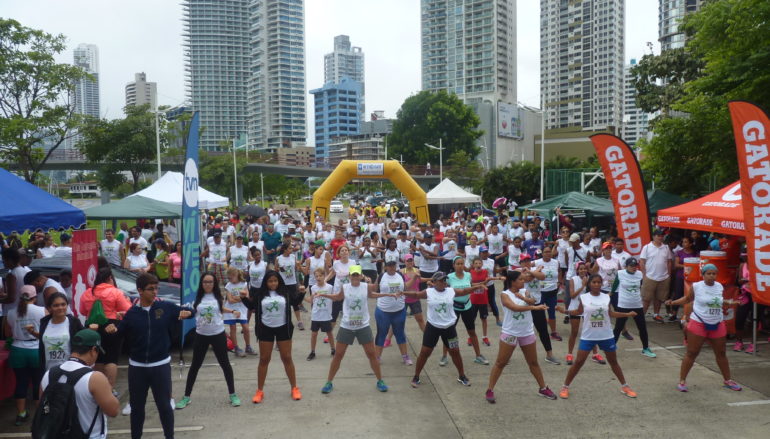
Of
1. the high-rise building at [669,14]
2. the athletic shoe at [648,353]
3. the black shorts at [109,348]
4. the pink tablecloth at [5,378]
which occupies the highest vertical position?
the high-rise building at [669,14]

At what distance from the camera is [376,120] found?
142 meters

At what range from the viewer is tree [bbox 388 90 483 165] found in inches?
2459

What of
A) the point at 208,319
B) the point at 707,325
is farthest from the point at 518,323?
the point at 208,319

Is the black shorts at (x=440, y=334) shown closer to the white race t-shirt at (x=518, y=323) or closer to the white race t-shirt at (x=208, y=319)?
the white race t-shirt at (x=518, y=323)

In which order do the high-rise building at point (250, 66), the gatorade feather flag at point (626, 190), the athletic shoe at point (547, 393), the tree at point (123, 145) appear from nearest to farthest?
the athletic shoe at point (547, 393)
the gatorade feather flag at point (626, 190)
the tree at point (123, 145)
the high-rise building at point (250, 66)

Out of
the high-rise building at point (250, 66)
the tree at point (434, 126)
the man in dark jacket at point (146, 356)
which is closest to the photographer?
the man in dark jacket at point (146, 356)

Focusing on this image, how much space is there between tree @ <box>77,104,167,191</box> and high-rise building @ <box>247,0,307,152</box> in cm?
12926

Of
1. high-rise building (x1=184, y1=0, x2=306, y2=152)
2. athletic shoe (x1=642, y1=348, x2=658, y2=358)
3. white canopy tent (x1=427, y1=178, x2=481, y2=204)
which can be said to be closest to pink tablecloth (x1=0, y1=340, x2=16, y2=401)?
athletic shoe (x1=642, y1=348, x2=658, y2=358)

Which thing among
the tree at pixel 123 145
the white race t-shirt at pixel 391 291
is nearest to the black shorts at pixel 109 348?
the white race t-shirt at pixel 391 291

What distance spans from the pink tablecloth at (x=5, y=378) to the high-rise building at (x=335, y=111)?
15551 centimetres

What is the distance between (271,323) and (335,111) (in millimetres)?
160369

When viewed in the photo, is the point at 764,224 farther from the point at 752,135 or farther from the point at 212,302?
the point at 212,302

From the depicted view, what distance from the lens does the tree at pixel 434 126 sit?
6247 centimetres

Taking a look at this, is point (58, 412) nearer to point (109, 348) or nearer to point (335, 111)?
point (109, 348)
